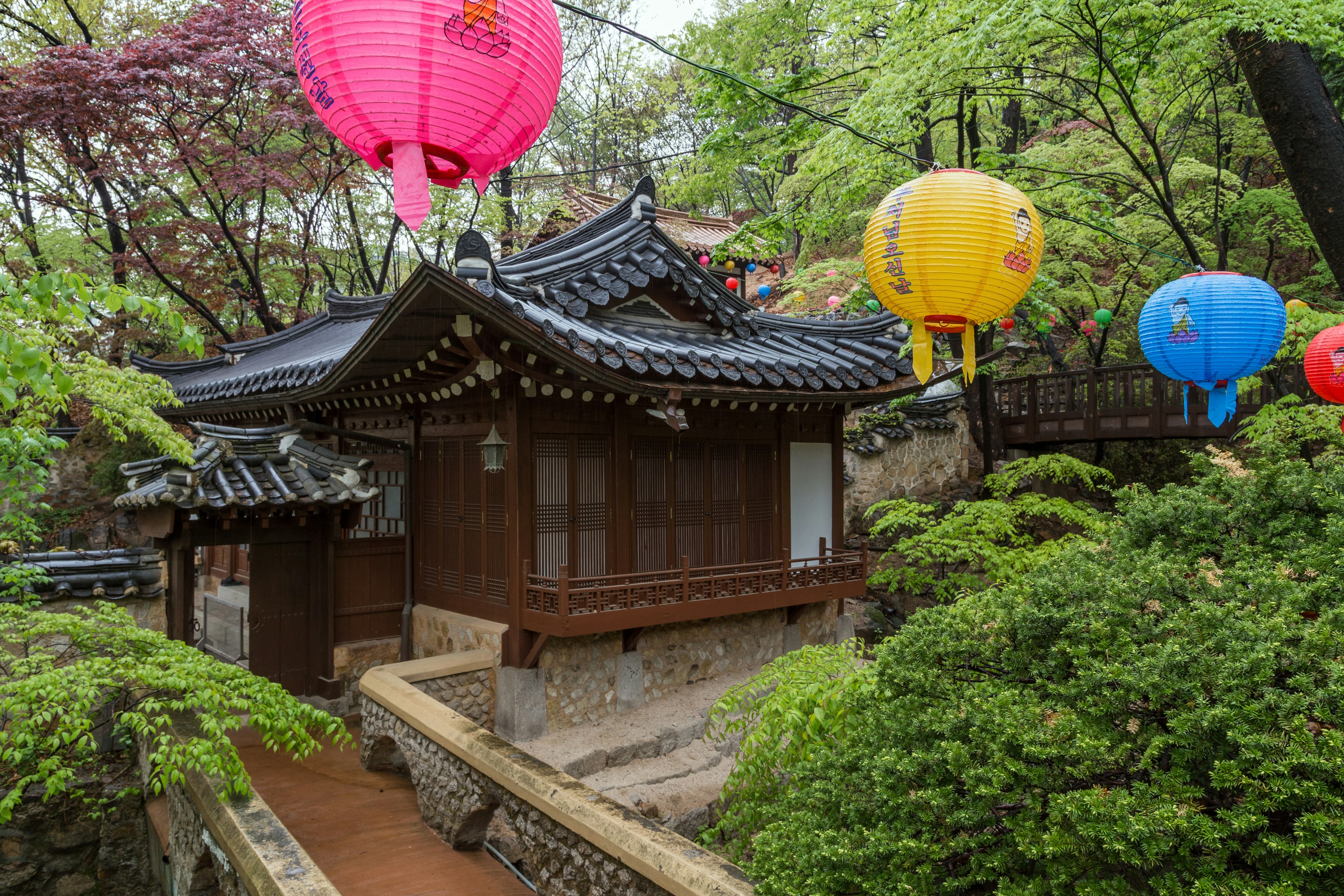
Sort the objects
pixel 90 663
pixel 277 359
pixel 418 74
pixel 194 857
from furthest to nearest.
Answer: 1. pixel 277 359
2. pixel 194 857
3. pixel 90 663
4. pixel 418 74

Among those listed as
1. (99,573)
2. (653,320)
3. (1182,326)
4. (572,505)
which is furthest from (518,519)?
(1182,326)

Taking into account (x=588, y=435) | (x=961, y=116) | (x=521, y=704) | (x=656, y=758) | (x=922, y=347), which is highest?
(x=961, y=116)

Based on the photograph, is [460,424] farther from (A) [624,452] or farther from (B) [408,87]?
(B) [408,87]

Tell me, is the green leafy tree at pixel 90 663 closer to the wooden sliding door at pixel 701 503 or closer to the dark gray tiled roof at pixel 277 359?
the dark gray tiled roof at pixel 277 359

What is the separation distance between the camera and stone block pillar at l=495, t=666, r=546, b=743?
7.66 metres

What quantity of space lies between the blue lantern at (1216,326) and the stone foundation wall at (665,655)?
17.5 feet

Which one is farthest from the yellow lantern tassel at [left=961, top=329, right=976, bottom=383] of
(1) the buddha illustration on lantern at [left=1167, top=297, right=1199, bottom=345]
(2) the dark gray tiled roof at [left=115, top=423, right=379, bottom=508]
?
(2) the dark gray tiled roof at [left=115, top=423, right=379, bottom=508]

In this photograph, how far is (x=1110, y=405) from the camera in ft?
50.3

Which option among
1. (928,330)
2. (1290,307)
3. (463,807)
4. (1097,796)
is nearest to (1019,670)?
(1097,796)

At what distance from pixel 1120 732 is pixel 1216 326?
5.30m

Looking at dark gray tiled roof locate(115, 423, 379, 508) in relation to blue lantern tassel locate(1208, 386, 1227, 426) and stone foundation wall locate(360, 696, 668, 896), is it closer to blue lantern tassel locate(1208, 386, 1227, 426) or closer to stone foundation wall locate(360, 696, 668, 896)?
stone foundation wall locate(360, 696, 668, 896)

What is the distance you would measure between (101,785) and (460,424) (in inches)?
184

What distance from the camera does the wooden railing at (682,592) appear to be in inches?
295

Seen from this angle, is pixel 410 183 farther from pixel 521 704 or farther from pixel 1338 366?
pixel 1338 366
